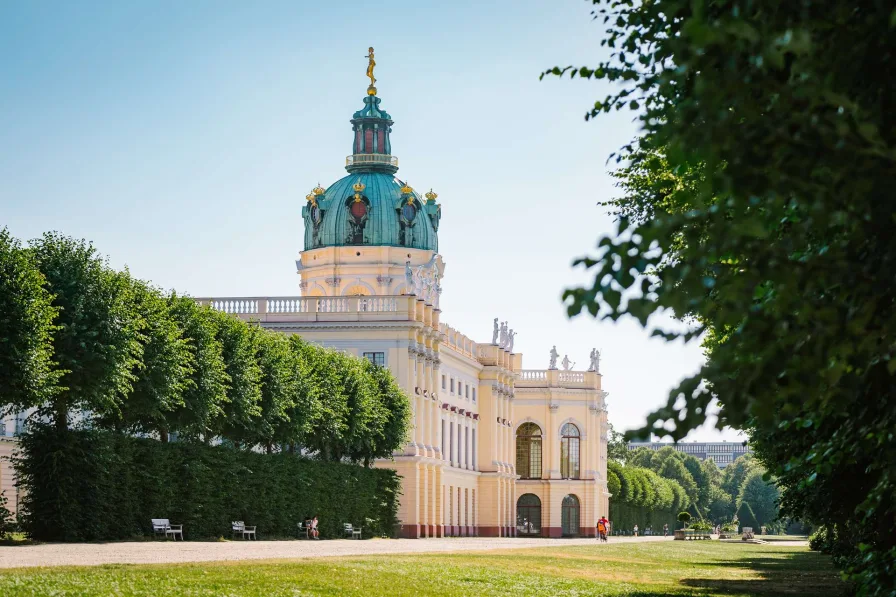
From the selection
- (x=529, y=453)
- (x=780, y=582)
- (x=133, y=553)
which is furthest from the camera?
(x=529, y=453)

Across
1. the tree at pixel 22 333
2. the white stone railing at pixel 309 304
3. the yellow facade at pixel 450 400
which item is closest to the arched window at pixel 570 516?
the yellow facade at pixel 450 400

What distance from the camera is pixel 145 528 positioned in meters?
48.9

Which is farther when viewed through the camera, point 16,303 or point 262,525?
point 262,525

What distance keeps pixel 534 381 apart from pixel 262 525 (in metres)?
76.0

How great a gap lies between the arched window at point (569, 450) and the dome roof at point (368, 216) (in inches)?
1226

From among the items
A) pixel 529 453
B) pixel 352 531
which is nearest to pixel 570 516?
pixel 529 453

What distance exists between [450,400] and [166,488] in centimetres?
5381

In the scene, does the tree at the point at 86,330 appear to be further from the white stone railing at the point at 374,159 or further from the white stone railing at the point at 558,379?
the white stone railing at the point at 558,379

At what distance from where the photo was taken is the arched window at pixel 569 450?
132000 mm

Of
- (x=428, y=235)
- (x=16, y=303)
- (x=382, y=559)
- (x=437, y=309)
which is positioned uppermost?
(x=428, y=235)

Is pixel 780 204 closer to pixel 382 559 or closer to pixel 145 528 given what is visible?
pixel 382 559

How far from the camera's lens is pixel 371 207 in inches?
4156

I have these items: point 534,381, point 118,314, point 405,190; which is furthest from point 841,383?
point 534,381

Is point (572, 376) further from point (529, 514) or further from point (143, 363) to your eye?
point (143, 363)
